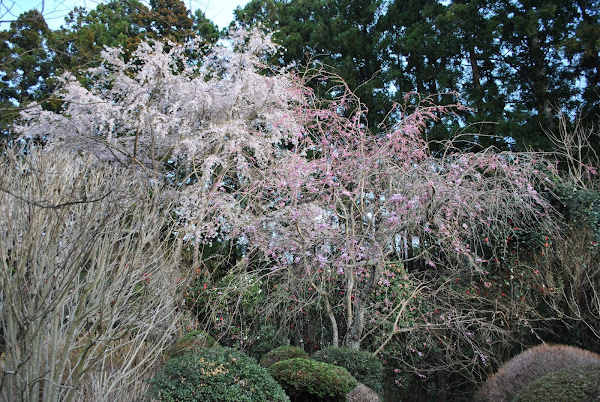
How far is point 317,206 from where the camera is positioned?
6551mm

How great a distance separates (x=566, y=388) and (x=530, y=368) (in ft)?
4.59

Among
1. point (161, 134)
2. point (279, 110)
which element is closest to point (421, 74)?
point (279, 110)

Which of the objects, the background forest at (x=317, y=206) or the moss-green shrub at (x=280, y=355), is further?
the moss-green shrub at (x=280, y=355)

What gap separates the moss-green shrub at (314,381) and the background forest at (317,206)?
13 cm

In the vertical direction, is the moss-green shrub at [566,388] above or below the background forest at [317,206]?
below

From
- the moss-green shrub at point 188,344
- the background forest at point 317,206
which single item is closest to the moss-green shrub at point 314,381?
the background forest at point 317,206

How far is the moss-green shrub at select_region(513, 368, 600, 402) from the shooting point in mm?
3506

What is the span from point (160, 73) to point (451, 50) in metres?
6.30

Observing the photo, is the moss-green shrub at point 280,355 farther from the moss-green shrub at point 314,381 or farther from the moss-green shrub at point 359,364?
the moss-green shrub at point 314,381

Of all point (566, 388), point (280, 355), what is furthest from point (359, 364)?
point (566, 388)

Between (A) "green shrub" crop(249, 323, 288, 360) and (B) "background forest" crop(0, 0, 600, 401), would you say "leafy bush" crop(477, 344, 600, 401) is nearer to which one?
(B) "background forest" crop(0, 0, 600, 401)

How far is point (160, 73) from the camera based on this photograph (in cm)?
857

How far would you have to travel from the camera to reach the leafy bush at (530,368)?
4.86m

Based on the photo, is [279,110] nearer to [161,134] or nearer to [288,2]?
[161,134]
